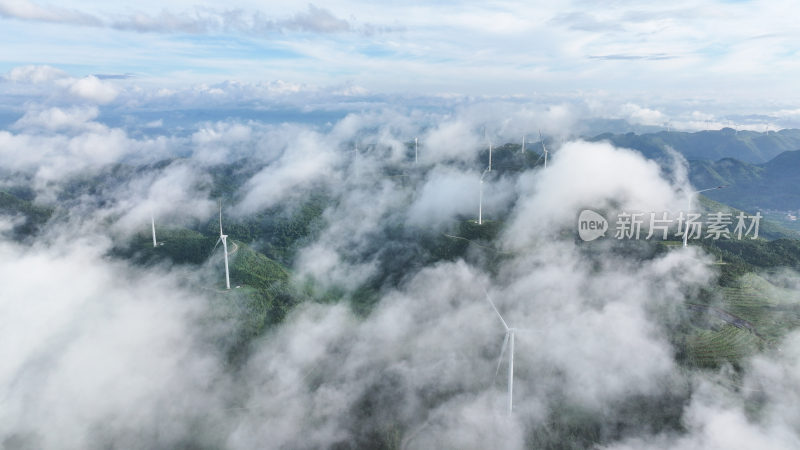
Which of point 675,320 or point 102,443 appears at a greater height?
point 675,320

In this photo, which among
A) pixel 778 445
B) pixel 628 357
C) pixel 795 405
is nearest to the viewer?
pixel 778 445

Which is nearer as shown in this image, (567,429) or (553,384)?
(567,429)

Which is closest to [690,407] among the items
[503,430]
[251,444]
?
[503,430]

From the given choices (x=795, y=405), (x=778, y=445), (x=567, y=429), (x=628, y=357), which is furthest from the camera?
(x=628, y=357)

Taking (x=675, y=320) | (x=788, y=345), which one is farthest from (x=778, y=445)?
(x=675, y=320)

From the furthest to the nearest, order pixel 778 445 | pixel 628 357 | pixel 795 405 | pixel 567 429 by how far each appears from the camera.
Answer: pixel 628 357 < pixel 567 429 < pixel 795 405 < pixel 778 445

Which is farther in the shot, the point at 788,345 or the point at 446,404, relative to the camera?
the point at 446,404

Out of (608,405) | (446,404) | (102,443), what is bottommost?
(102,443)

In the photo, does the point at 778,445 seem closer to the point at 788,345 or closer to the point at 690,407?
the point at 690,407

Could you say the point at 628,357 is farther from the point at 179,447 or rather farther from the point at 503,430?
the point at 179,447
